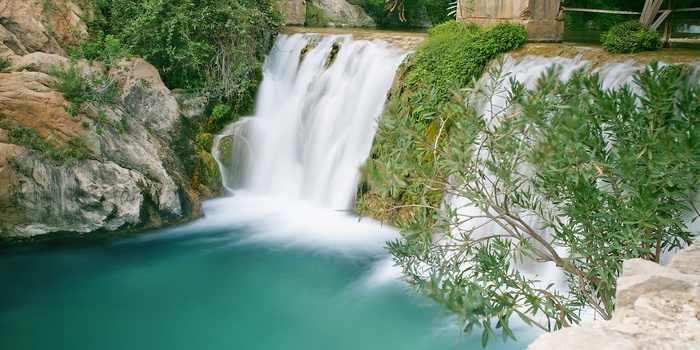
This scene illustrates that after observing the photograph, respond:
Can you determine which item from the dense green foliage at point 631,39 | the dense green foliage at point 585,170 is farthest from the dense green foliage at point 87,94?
the dense green foliage at point 631,39

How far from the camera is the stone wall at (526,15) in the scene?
11.4m

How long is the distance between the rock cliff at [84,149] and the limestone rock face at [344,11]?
11.0 m

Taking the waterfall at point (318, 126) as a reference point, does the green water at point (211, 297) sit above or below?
below

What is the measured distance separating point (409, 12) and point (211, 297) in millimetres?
19806

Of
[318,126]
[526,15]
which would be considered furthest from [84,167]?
[526,15]

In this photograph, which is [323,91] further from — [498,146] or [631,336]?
[631,336]

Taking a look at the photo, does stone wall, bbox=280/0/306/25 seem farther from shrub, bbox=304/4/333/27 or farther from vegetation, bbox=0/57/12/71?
vegetation, bbox=0/57/12/71

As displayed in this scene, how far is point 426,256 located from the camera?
14.4 ft

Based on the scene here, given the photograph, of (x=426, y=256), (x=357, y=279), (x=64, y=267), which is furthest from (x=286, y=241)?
(x=426, y=256)

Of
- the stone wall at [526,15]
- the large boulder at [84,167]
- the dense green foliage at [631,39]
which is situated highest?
the stone wall at [526,15]

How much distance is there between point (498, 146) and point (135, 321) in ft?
17.2

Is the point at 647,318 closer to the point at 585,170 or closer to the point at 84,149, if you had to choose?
the point at 585,170

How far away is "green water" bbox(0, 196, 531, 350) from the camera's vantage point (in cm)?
667

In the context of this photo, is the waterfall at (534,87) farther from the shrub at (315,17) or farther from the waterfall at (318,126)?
the shrub at (315,17)
